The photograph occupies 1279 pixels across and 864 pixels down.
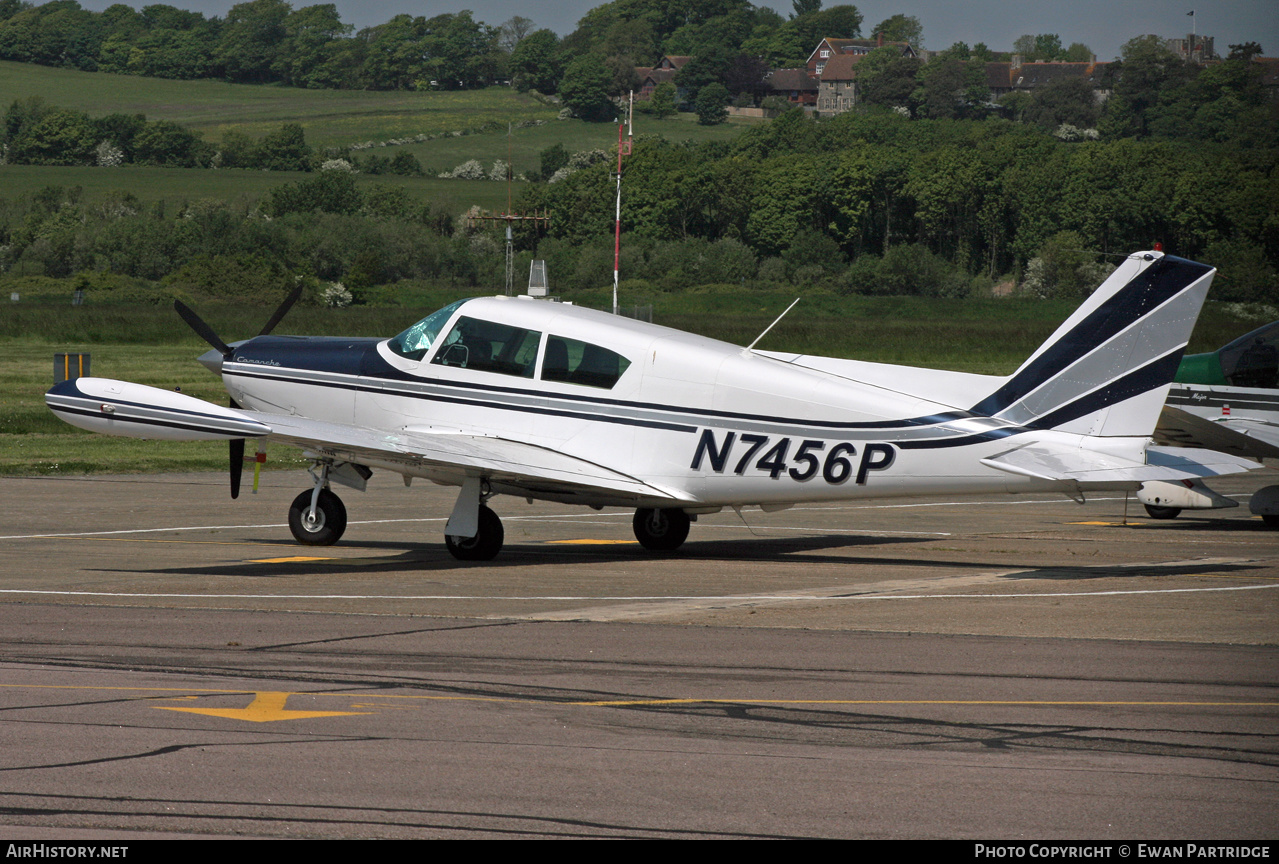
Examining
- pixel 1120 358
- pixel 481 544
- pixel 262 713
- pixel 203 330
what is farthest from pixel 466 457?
pixel 262 713

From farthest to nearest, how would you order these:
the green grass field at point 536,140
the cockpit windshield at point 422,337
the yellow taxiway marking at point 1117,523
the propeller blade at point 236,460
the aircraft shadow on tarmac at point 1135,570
→ the green grass field at point 536,140, the yellow taxiway marking at point 1117,523, the cockpit windshield at point 422,337, the propeller blade at point 236,460, the aircraft shadow on tarmac at point 1135,570

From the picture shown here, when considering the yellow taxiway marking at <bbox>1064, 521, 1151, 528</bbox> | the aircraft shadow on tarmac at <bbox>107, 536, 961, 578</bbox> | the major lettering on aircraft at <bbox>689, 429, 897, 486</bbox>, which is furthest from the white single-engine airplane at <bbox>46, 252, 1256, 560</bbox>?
the yellow taxiway marking at <bbox>1064, 521, 1151, 528</bbox>

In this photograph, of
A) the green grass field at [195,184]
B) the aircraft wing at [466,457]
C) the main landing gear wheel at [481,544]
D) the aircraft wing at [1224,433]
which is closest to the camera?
the aircraft wing at [466,457]

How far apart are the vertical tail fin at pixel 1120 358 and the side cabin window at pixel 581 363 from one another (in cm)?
391

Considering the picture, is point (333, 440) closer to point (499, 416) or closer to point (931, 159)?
point (499, 416)

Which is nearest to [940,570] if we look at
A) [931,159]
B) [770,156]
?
[931,159]

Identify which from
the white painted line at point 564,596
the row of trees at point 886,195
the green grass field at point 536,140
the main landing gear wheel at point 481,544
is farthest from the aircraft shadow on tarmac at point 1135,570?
the green grass field at point 536,140

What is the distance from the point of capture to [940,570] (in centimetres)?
1505

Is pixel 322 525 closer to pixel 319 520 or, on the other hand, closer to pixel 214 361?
pixel 319 520

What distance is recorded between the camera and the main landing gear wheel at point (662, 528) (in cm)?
1670

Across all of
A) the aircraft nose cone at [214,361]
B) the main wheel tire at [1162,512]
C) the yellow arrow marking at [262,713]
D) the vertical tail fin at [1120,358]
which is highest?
the vertical tail fin at [1120,358]

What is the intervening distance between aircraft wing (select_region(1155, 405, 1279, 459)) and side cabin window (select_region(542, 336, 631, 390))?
7.93 m

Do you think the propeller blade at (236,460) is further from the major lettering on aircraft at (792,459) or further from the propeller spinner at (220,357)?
the major lettering on aircraft at (792,459)

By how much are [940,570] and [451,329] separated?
5849 mm
